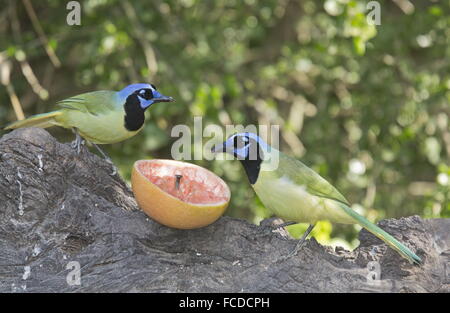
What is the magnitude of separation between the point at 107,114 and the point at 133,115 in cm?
15

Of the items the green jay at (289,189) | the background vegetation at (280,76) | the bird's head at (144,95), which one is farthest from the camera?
the background vegetation at (280,76)

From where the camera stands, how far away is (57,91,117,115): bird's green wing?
429 centimetres

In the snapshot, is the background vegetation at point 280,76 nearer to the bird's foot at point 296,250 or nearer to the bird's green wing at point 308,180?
the bird's green wing at point 308,180

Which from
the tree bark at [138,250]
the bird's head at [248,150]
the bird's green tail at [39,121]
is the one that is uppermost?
the bird's green tail at [39,121]

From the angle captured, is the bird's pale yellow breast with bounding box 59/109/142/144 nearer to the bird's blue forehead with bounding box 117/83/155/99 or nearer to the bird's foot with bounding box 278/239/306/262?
the bird's blue forehead with bounding box 117/83/155/99

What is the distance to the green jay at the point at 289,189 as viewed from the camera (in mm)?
3607

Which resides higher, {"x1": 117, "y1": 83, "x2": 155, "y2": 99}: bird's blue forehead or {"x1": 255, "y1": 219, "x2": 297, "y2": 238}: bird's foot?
{"x1": 117, "y1": 83, "x2": 155, "y2": 99}: bird's blue forehead

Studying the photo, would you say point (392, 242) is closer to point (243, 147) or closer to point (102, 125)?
point (243, 147)

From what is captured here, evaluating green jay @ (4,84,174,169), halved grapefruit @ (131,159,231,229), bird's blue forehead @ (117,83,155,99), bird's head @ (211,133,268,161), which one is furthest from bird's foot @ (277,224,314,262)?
bird's blue forehead @ (117,83,155,99)

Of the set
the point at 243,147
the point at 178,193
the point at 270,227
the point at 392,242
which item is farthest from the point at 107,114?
the point at 392,242

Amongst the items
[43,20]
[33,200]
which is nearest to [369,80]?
[43,20]

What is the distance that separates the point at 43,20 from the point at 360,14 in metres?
3.21

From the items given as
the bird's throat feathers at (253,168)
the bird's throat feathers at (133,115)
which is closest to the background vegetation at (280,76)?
the bird's throat feathers at (133,115)

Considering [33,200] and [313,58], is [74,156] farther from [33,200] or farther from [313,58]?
[313,58]
